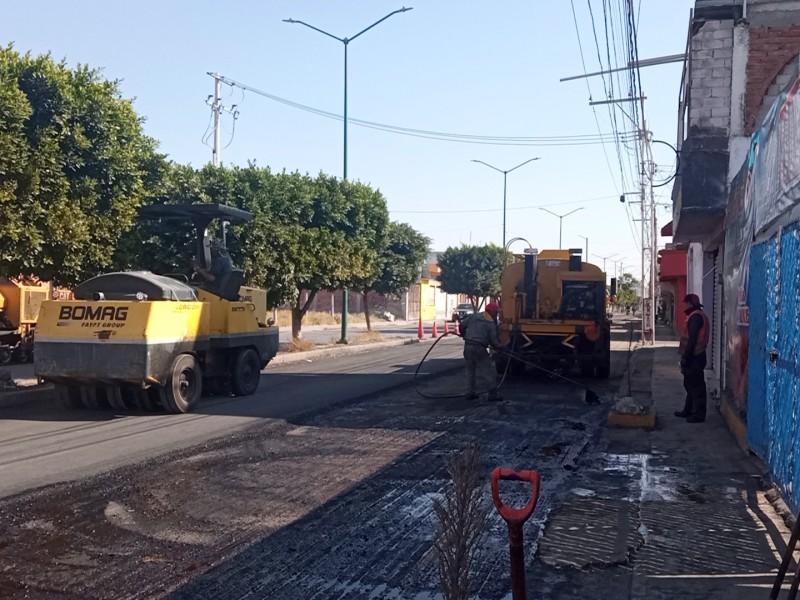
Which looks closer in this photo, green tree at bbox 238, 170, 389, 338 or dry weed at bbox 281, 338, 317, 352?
green tree at bbox 238, 170, 389, 338

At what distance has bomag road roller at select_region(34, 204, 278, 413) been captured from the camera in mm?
11742

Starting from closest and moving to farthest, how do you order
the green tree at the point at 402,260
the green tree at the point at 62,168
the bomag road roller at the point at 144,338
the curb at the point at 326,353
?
1. the bomag road roller at the point at 144,338
2. the green tree at the point at 62,168
3. the curb at the point at 326,353
4. the green tree at the point at 402,260

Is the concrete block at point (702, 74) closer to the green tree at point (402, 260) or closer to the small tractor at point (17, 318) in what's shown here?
the small tractor at point (17, 318)

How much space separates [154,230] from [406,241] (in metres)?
17.6

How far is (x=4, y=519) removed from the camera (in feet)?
21.7

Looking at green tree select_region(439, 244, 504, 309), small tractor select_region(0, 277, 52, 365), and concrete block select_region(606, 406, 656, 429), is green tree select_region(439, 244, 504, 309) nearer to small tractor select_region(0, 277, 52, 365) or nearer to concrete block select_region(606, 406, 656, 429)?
small tractor select_region(0, 277, 52, 365)

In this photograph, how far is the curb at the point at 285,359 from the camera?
44.5ft

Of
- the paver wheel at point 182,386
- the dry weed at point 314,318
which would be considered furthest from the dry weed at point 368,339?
the paver wheel at point 182,386

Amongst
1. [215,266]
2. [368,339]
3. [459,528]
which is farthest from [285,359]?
[459,528]

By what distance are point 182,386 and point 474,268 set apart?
48.9 metres

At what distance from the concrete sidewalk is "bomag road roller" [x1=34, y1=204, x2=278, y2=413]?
622cm

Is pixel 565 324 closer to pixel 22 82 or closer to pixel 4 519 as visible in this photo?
pixel 22 82

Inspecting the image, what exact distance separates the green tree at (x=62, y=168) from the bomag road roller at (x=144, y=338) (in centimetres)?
84

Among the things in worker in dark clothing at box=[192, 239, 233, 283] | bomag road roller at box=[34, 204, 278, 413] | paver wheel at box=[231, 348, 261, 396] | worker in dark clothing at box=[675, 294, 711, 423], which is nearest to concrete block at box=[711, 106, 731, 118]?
worker in dark clothing at box=[675, 294, 711, 423]
